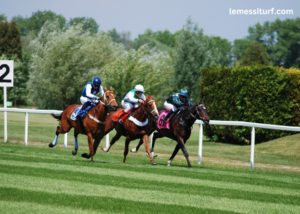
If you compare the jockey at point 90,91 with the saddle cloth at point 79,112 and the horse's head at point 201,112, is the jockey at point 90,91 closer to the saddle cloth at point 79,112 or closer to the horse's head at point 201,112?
the saddle cloth at point 79,112

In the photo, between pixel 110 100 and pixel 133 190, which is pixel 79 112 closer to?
pixel 110 100

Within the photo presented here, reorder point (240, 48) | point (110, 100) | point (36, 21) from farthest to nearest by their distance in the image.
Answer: point (36, 21), point (240, 48), point (110, 100)

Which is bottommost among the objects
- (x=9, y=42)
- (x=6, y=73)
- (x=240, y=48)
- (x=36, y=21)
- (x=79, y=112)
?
(x=79, y=112)

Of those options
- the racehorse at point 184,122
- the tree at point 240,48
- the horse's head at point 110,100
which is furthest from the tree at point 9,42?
the tree at point 240,48

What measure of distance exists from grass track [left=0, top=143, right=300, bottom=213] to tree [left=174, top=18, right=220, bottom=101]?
30.2 m

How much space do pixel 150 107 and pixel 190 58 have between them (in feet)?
95.9

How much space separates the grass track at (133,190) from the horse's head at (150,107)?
160 cm

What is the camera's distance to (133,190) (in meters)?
7.41

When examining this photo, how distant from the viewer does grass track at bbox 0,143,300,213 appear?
6.11 m

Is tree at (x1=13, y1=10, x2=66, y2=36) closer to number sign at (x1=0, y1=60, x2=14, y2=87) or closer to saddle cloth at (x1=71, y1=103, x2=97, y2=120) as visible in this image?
number sign at (x1=0, y1=60, x2=14, y2=87)

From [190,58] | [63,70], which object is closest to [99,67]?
[63,70]

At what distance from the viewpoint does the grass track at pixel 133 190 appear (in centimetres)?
611

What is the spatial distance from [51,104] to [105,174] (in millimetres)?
29869

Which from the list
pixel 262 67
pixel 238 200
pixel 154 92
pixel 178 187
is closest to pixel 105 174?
pixel 178 187
